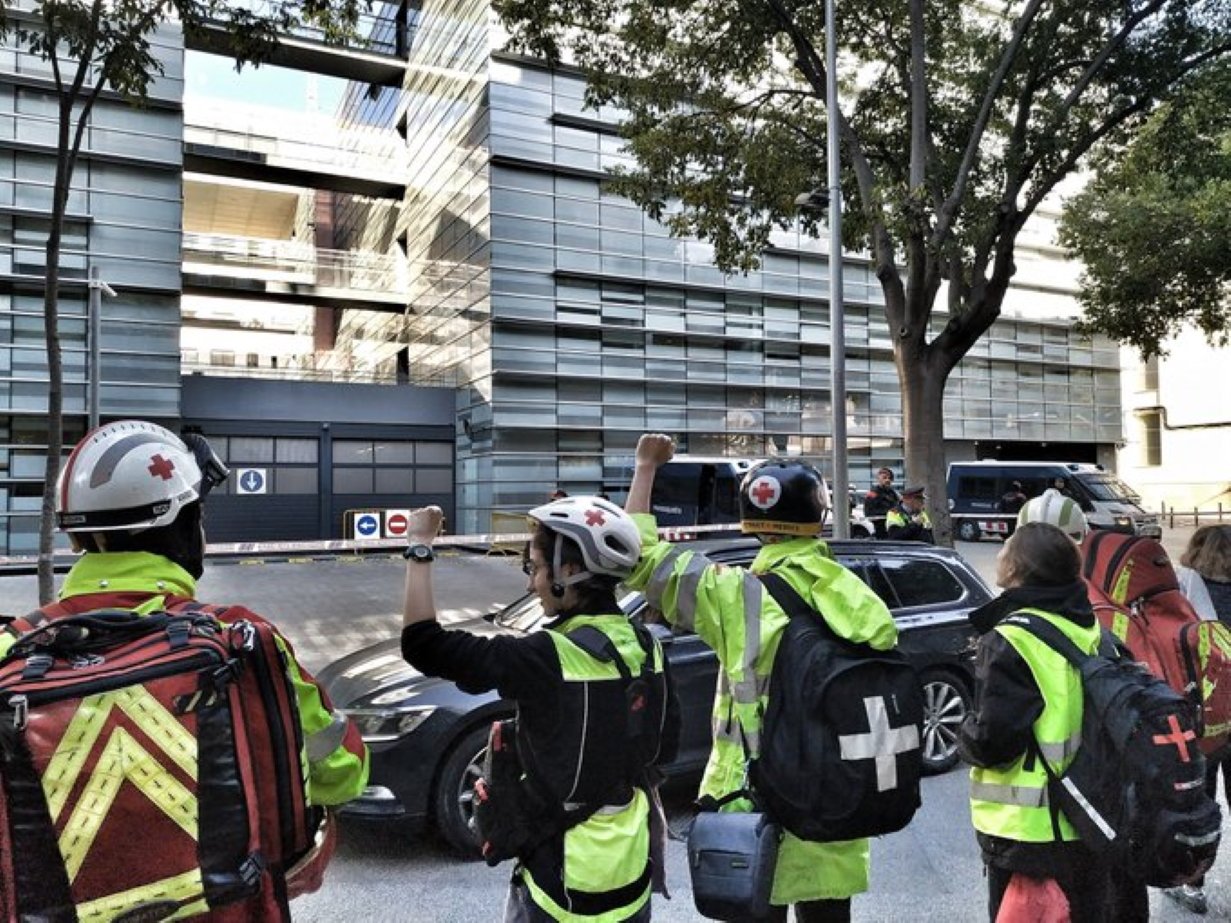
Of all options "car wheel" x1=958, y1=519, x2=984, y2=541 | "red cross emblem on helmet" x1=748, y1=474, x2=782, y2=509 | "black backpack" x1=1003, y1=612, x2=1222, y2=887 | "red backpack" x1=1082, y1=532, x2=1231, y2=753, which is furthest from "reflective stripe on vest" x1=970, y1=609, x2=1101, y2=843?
"car wheel" x1=958, y1=519, x2=984, y2=541

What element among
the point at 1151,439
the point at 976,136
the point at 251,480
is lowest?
the point at 251,480

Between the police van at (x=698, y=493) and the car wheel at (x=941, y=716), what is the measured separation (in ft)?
47.5

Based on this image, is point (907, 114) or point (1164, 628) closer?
point (1164, 628)

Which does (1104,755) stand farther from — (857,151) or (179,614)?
(857,151)

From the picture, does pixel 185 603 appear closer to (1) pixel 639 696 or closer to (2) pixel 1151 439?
(1) pixel 639 696

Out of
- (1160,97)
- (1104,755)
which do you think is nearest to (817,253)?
(1160,97)

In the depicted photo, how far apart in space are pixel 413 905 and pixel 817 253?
3152 centimetres

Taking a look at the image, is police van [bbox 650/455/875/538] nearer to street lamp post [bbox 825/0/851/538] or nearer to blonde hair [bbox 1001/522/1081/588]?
street lamp post [bbox 825/0/851/538]

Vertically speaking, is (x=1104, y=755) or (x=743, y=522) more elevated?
(x=743, y=522)

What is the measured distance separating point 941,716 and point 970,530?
72.5 feet

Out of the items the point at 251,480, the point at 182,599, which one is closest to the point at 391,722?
the point at 182,599

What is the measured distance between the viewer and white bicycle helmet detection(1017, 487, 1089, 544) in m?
3.36

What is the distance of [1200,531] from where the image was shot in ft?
12.8

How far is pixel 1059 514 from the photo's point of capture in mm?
3359
